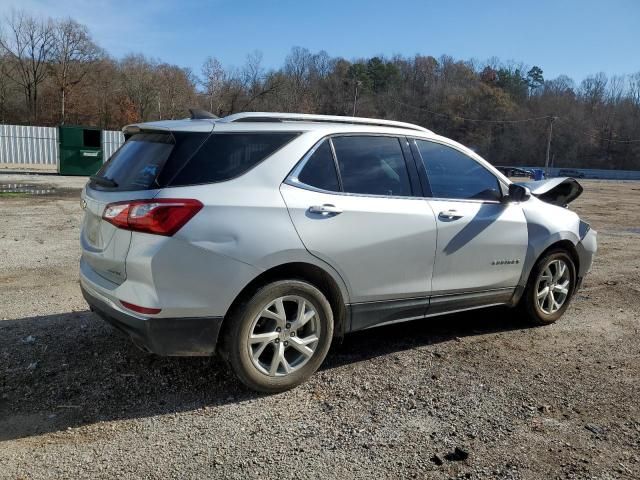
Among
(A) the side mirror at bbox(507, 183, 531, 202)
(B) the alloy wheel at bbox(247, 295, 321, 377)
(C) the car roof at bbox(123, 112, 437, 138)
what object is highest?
(C) the car roof at bbox(123, 112, 437, 138)

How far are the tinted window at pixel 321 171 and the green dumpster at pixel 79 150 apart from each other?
22.6m

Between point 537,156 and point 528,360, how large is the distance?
117 m

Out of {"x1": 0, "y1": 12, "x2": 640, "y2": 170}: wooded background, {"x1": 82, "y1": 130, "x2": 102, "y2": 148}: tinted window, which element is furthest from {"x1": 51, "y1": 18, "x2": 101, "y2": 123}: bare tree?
{"x1": 82, "y1": 130, "x2": 102, "y2": 148}: tinted window

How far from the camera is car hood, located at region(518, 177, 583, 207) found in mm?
5551

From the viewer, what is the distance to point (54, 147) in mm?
29938

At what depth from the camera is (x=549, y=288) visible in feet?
17.1

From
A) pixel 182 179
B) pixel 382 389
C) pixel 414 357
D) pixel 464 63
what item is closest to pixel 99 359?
pixel 182 179

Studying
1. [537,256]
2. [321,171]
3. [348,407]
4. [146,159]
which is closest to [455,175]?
[537,256]

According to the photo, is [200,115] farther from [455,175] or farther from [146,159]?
[455,175]

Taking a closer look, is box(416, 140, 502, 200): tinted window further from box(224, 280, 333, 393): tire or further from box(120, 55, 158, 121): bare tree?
box(120, 55, 158, 121): bare tree

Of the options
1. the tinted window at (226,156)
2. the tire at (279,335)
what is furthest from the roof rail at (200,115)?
the tire at (279,335)

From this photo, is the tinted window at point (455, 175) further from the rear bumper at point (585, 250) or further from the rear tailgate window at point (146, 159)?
the rear tailgate window at point (146, 159)

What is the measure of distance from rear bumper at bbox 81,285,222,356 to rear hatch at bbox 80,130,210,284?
0.27 meters

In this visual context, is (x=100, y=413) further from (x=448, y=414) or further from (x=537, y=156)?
(x=537, y=156)
